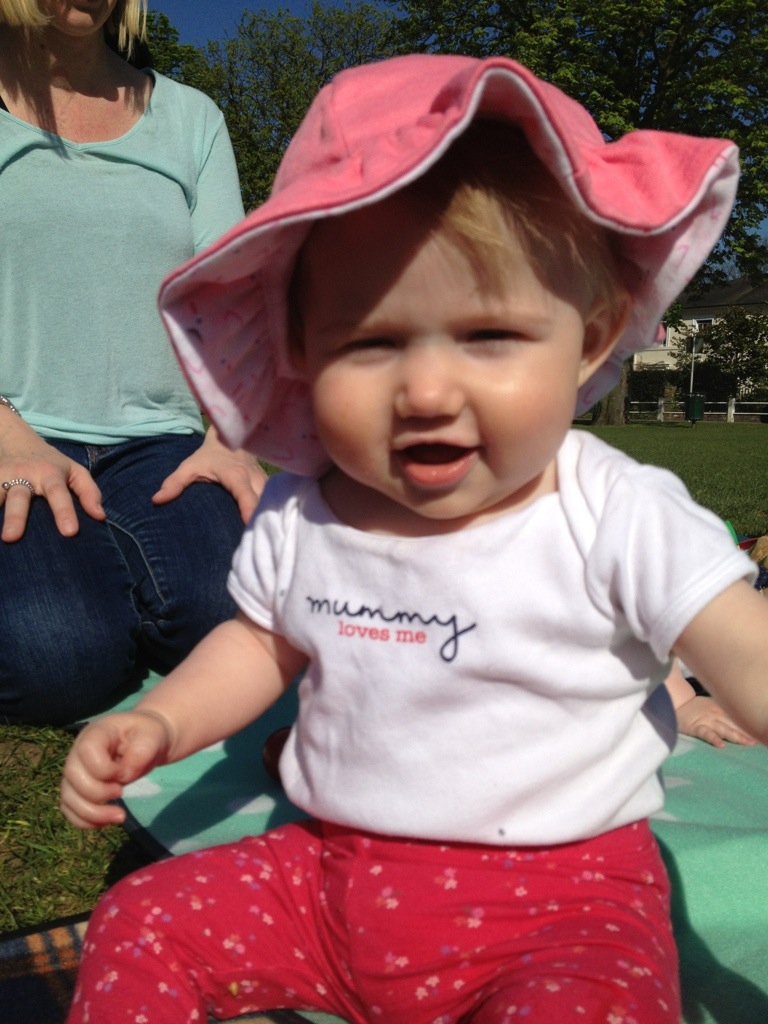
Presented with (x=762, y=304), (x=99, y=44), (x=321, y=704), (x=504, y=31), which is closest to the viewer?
(x=321, y=704)

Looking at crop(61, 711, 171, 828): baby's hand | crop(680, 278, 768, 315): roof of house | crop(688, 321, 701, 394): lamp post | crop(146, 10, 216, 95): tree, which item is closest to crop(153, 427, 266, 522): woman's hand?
crop(61, 711, 171, 828): baby's hand

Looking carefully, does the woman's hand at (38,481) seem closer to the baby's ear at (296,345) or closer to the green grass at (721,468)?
the baby's ear at (296,345)

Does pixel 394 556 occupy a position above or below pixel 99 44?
below

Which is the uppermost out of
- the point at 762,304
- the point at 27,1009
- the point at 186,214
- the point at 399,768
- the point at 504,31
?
the point at 504,31

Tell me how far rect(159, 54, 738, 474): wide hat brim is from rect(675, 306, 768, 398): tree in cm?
4237

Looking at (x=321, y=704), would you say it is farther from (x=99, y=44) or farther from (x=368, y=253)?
(x=99, y=44)

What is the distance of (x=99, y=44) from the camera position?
10.9 ft

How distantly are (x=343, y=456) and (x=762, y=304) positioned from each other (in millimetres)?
55576

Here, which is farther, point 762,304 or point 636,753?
point 762,304

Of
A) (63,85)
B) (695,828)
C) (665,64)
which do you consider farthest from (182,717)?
(665,64)

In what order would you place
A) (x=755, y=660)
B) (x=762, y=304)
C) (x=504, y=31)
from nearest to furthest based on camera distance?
(x=755, y=660)
(x=504, y=31)
(x=762, y=304)

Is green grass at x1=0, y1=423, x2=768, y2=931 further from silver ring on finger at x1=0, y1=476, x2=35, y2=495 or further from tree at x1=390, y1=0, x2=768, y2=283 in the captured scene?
tree at x1=390, y1=0, x2=768, y2=283

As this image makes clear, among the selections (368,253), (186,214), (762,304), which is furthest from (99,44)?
(762,304)

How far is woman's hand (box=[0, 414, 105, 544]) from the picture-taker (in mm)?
2802
